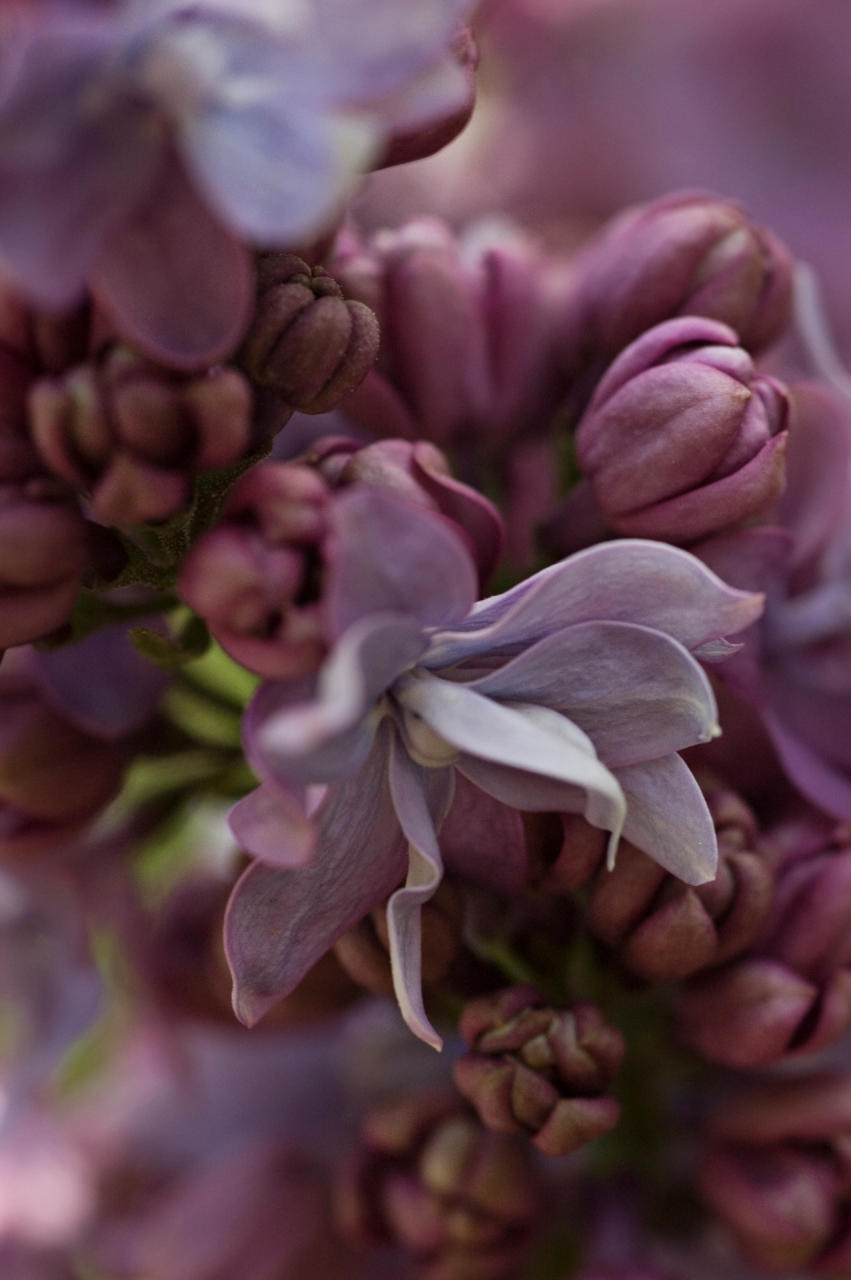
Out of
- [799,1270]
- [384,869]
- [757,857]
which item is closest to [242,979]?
[384,869]

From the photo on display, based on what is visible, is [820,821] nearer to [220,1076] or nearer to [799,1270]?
[799,1270]

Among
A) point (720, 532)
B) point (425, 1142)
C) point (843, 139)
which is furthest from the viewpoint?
point (843, 139)

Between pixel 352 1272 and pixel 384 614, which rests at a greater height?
pixel 384 614

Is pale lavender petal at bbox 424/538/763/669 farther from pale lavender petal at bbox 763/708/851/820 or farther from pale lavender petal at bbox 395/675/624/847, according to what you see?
pale lavender petal at bbox 763/708/851/820

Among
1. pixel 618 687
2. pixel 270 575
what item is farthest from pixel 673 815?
pixel 270 575

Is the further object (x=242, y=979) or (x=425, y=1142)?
(x=425, y=1142)

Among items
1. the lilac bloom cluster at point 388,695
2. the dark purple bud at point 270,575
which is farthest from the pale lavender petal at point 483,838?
the dark purple bud at point 270,575

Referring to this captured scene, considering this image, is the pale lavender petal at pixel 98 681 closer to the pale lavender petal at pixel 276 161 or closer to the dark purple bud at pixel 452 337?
the dark purple bud at pixel 452 337

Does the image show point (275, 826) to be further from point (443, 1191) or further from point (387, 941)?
point (443, 1191)
